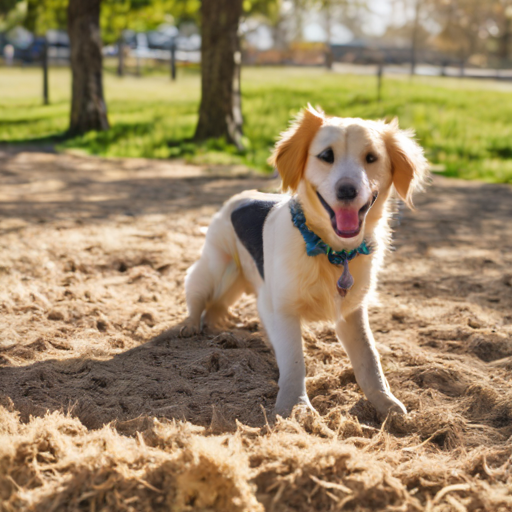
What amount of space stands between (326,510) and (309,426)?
23.5 inches

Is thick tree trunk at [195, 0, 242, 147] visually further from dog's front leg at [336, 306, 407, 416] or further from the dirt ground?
dog's front leg at [336, 306, 407, 416]

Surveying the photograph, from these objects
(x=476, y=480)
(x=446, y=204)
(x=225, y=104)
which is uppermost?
(x=225, y=104)

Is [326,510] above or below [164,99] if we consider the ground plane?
below

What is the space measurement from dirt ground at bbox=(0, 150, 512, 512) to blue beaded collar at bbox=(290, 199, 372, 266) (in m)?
0.68

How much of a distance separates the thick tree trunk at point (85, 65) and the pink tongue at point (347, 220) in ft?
33.5

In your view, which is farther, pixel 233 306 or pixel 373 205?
pixel 233 306

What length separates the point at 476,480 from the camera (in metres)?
2.27

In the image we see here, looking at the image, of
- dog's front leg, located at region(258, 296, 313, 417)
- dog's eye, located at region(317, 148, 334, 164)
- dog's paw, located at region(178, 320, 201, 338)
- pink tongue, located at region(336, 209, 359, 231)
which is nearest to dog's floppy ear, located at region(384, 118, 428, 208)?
dog's eye, located at region(317, 148, 334, 164)

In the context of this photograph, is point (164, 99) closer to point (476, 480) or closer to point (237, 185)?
point (237, 185)

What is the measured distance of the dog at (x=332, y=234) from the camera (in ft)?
9.18

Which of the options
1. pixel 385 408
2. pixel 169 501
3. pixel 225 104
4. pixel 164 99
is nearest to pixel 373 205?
pixel 385 408

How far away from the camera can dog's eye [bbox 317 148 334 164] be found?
2844 millimetres

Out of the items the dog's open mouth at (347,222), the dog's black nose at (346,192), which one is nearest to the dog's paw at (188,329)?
the dog's open mouth at (347,222)

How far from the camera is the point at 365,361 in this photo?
119 inches
